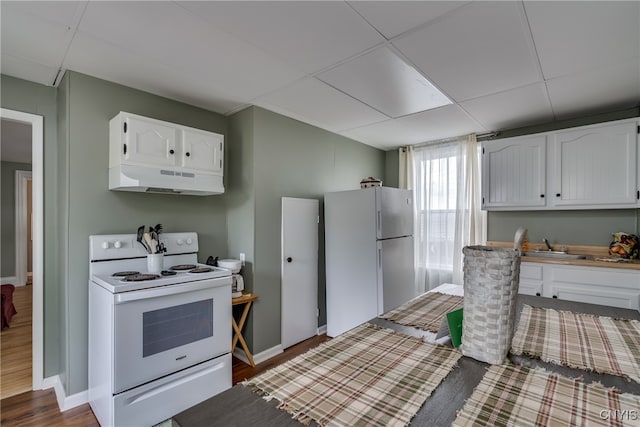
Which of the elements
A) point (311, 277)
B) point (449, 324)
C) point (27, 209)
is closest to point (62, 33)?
point (449, 324)

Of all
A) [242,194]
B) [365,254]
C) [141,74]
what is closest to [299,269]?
[365,254]

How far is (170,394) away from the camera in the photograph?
2.06m

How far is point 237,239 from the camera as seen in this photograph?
10.0 ft

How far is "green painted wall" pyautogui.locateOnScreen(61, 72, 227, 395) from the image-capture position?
218 centimetres

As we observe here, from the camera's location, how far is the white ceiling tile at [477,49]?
161 cm

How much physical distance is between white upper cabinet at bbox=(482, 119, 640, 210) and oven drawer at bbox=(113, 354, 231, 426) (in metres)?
3.25

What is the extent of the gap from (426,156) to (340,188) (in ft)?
4.41

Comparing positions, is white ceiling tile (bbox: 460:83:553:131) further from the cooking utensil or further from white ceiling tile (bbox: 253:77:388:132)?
the cooking utensil

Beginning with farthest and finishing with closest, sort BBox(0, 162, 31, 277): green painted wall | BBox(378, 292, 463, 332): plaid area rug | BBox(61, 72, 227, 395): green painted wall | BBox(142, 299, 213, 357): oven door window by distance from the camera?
BBox(0, 162, 31, 277): green painted wall, BBox(61, 72, 227, 395): green painted wall, BBox(142, 299, 213, 357): oven door window, BBox(378, 292, 463, 332): plaid area rug

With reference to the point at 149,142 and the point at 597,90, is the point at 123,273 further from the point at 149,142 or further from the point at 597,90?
the point at 597,90

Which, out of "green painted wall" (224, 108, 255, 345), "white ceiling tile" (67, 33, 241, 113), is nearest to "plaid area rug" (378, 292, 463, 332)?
"green painted wall" (224, 108, 255, 345)

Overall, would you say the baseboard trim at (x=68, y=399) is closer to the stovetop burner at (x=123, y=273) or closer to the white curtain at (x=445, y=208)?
the stovetop burner at (x=123, y=273)

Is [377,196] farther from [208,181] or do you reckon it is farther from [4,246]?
[4,246]

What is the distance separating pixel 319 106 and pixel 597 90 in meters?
2.36
